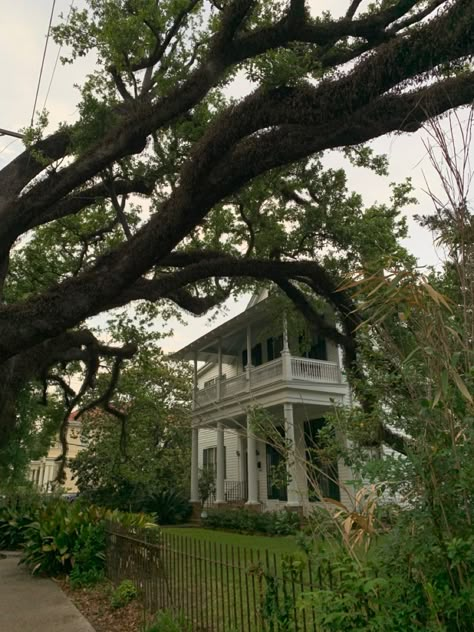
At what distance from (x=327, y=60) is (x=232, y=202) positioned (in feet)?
13.4

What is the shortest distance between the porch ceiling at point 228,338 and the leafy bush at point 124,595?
1296 cm

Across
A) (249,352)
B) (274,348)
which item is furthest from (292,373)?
(274,348)

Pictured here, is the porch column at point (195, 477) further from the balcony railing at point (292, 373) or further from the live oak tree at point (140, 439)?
the balcony railing at point (292, 373)

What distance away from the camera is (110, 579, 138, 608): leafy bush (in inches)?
275

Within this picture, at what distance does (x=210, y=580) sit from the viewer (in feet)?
18.3

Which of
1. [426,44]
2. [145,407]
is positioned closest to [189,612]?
[426,44]

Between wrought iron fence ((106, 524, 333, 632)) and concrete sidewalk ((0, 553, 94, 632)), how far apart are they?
839 mm

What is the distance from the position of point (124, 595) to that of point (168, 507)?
1532 cm

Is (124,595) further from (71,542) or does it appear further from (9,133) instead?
(9,133)

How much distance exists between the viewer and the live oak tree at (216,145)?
Answer: 19.1ft

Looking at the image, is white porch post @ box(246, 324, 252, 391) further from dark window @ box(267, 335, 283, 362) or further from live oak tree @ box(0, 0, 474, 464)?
live oak tree @ box(0, 0, 474, 464)

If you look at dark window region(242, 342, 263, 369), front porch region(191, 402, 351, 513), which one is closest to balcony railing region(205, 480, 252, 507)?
front porch region(191, 402, 351, 513)

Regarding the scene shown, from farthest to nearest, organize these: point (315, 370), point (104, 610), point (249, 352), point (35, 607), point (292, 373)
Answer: point (249, 352) → point (315, 370) → point (292, 373) → point (35, 607) → point (104, 610)

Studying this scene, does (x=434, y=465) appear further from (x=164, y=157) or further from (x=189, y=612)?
(x=164, y=157)
